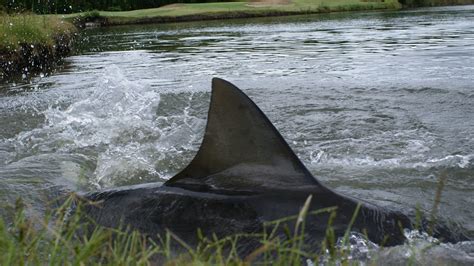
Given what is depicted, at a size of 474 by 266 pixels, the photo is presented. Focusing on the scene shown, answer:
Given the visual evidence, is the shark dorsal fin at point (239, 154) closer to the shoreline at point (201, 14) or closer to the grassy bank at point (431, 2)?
the shoreline at point (201, 14)

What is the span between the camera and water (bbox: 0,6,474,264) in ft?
13.3

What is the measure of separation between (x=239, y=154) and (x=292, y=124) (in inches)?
126

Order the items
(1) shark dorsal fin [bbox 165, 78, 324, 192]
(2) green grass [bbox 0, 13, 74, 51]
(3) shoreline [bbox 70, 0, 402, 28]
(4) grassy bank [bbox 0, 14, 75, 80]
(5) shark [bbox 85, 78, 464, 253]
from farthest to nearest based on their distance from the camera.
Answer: (3) shoreline [bbox 70, 0, 402, 28] → (2) green grass [bbox 0, 13, 74, 51] → (4) grassy bank [bbox 0, 14, 75, 80] → (1) shark dorsal fin [bbox 165, 78, 324, 192] → (5) shark [bbox 85, 78, 464, 253]

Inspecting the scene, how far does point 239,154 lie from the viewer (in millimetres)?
2750

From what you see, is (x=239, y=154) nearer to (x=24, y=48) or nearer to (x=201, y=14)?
(x=24, y=48)

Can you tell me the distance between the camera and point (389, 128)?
18.3 ft

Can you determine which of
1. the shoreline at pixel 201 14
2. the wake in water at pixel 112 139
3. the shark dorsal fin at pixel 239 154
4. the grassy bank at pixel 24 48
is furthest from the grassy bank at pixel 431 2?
the shark dorsal fin at pixel 239 154

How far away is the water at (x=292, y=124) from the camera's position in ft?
13.3

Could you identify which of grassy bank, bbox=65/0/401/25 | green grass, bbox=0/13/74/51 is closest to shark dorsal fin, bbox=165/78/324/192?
green grass, bbox=0/13/74/51

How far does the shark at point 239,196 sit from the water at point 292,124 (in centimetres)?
20

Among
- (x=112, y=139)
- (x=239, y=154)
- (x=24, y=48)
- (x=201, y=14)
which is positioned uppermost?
(x=239, y=154)

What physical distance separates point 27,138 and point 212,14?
94.4 ft

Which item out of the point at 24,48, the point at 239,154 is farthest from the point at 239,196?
the point at 24,48

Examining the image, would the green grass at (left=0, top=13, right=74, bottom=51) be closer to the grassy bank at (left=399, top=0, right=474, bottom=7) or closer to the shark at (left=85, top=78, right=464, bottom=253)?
the shark at (left=85, top=78, right=464, bottom=253)
